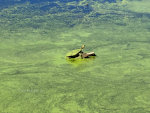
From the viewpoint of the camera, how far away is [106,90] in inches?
135

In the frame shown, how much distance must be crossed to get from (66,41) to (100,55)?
111cm

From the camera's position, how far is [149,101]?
10.4 ft

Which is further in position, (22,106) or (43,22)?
(43,22)

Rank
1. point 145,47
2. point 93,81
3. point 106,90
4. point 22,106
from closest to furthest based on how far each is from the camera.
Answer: point 22,106, point 106,90, point 93,81, point 145,47

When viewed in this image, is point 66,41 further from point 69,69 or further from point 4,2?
point 4,2

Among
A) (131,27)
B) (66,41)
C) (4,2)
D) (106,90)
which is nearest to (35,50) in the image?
(66,41)

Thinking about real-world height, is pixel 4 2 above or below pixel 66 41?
above

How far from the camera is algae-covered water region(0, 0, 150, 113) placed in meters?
3.06

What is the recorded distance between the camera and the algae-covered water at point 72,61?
3.06m

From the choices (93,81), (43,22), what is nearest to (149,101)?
(93,81)

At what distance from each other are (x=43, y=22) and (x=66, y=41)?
5.54ft

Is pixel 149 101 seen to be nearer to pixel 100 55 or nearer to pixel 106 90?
pixel 106 90

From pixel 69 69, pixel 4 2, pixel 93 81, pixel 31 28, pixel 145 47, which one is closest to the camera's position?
pixel 93 81

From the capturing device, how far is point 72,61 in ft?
15.6
